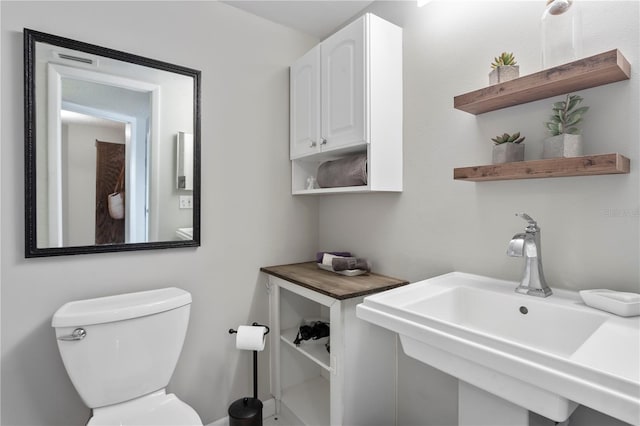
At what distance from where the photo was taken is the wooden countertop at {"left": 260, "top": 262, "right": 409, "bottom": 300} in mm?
1446

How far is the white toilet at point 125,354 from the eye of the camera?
4.07 ft

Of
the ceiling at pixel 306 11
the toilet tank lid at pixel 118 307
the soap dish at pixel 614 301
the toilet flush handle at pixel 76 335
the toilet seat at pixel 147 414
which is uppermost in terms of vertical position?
the ceiling at pixel 306 11

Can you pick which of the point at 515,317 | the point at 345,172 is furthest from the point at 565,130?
the point at 345,172

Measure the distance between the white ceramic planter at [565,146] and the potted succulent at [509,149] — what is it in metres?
0.12

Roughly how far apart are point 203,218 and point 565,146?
1.60 meters

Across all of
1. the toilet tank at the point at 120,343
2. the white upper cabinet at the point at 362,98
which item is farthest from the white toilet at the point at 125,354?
the white upper cabinet at the point at 362,98

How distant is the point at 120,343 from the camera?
131cm

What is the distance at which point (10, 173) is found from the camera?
1.31 meters

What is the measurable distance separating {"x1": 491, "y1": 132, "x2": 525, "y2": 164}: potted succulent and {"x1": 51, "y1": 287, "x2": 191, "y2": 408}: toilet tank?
1432 millimetres

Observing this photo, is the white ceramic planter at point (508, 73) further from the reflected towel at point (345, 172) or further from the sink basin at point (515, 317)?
the sink basin at point (515, 317)

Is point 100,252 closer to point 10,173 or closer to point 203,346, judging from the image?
point 10,173

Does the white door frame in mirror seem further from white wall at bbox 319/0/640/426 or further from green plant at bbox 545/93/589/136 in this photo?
green plant at bbox 545/93/589/136

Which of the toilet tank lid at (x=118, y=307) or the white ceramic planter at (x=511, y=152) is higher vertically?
the white ceramic planter at (x=511, y=152)

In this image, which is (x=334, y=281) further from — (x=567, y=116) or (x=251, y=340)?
(x=567, y=116)
